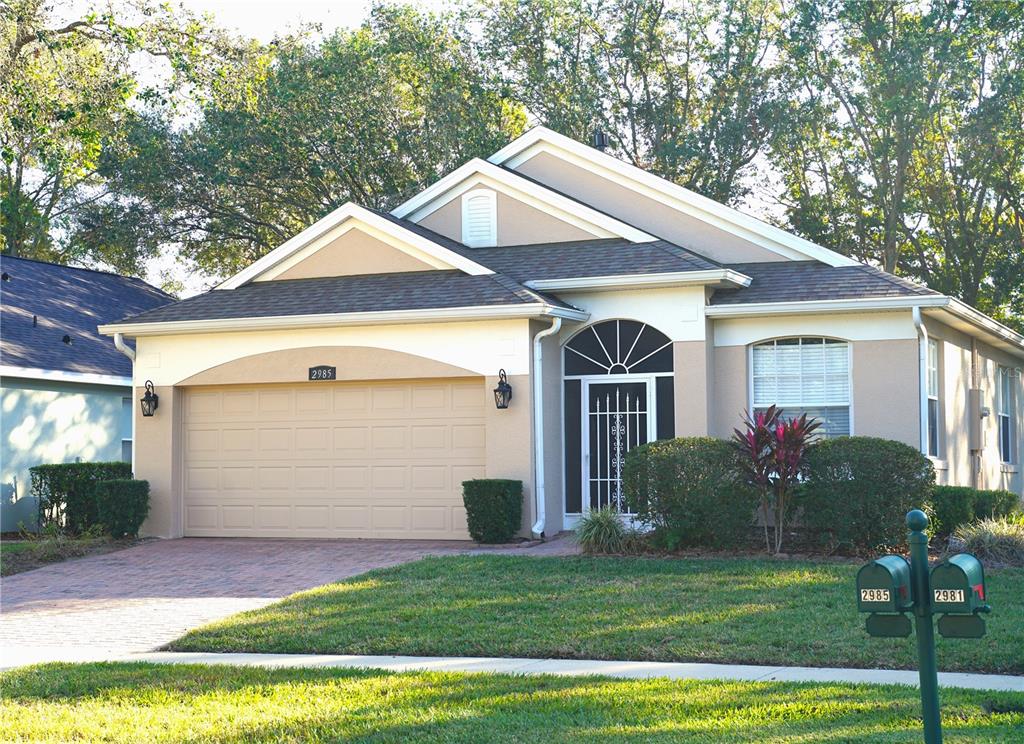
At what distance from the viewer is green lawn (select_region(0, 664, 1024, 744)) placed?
282 inches

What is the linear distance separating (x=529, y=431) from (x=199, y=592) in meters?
5.38

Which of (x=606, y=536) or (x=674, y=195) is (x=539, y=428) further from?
(x=674, y=195)

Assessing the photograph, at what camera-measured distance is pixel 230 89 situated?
1616 centimetres

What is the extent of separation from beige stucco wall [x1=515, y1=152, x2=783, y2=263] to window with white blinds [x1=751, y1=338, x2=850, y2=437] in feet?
7.02

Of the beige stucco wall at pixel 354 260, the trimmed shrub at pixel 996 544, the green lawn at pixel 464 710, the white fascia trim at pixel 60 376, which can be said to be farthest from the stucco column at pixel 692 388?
the white fascia trim at pixel 60 376

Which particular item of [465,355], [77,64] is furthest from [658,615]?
[77,64]

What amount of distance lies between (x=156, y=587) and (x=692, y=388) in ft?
25.4

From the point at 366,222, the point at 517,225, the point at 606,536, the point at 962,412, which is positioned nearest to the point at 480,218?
the point at 517,225

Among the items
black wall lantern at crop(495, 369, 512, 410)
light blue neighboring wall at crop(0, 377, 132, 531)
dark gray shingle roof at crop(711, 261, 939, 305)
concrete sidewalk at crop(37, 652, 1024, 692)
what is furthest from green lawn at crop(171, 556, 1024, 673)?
light blue neighboring wall at crop(0, 377, 132, 531)

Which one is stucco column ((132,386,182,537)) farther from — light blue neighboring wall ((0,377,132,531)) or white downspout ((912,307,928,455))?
white downspout ((912,307,928,455))

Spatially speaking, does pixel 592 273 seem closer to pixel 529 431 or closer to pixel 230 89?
pixel 529 431

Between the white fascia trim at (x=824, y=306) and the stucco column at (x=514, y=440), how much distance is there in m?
2.90

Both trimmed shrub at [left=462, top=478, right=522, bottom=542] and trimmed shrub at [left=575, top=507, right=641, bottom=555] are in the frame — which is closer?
trimmed shrub at [left=575, top=507, right=641, bottom=555]

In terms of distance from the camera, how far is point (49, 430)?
22.5m
